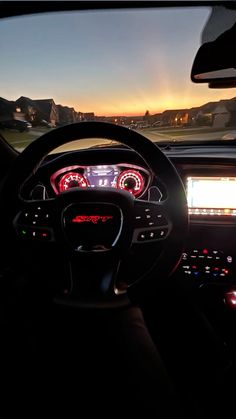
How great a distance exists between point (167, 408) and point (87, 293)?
1.98 ft

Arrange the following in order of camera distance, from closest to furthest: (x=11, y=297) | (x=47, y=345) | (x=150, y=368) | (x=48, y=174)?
(x=150, y=368) → (x=47, y=345) → (x=11, y=297) → (x=48, y=174)

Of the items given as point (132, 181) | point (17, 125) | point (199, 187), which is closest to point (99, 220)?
point (132, 181)

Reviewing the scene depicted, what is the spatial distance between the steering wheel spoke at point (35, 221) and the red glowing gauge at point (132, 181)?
2.11 feet

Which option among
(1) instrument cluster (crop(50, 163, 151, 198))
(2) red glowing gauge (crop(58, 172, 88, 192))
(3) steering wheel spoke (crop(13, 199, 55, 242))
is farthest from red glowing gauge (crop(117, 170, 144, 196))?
(3) steering wheel spoke (crop(13, 199, 55, 242))

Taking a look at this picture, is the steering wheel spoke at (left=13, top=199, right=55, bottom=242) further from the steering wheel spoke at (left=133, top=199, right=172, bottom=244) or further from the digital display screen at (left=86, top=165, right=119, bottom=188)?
the digital display screen at (left=86, top=165, right=119, bottom=188)

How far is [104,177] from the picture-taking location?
250 cm

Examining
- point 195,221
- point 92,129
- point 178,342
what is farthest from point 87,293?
point 195,221

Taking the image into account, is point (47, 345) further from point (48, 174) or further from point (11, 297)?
point (48, 174)

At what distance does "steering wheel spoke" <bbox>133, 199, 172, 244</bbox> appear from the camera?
1805 millimetres

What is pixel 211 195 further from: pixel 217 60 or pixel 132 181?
pixel 217 60

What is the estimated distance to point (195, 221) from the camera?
2.57 metres

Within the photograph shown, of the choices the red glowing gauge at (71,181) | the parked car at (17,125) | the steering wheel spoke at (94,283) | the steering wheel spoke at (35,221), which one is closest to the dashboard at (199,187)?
the red glowing gauge at (71,181)

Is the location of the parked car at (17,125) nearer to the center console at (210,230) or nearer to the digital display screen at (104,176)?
the digital display screen at (104,176)

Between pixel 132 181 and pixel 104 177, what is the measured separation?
0.63 ft
